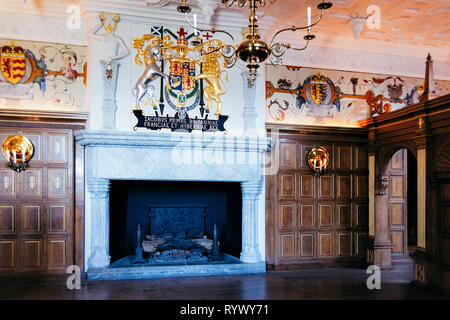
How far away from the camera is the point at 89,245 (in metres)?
5.42

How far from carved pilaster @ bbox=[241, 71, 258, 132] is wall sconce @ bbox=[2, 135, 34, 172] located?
3.53 m

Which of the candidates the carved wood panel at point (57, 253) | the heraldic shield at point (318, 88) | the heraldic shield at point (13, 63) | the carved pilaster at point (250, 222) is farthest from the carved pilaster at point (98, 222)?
the heraldic shield at point (318, 88)

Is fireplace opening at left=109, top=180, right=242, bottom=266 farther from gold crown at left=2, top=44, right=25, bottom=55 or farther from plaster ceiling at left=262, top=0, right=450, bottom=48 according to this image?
plaster ceiling at left=262, top=0, right=450, bottom=48

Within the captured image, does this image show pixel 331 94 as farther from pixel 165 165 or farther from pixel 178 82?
pixel 165 165

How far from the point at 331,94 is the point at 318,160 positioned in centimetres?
139

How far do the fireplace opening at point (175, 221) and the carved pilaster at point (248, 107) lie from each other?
1133 mm

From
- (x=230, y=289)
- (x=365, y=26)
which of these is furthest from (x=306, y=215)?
(x=365, y=26)

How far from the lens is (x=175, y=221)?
633cm

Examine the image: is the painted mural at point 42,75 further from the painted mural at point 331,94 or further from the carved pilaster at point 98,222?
the painted mural at point 331,94

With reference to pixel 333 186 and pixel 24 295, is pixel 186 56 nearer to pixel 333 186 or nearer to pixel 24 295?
pixel 333 186

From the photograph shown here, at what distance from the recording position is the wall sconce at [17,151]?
203 inches
